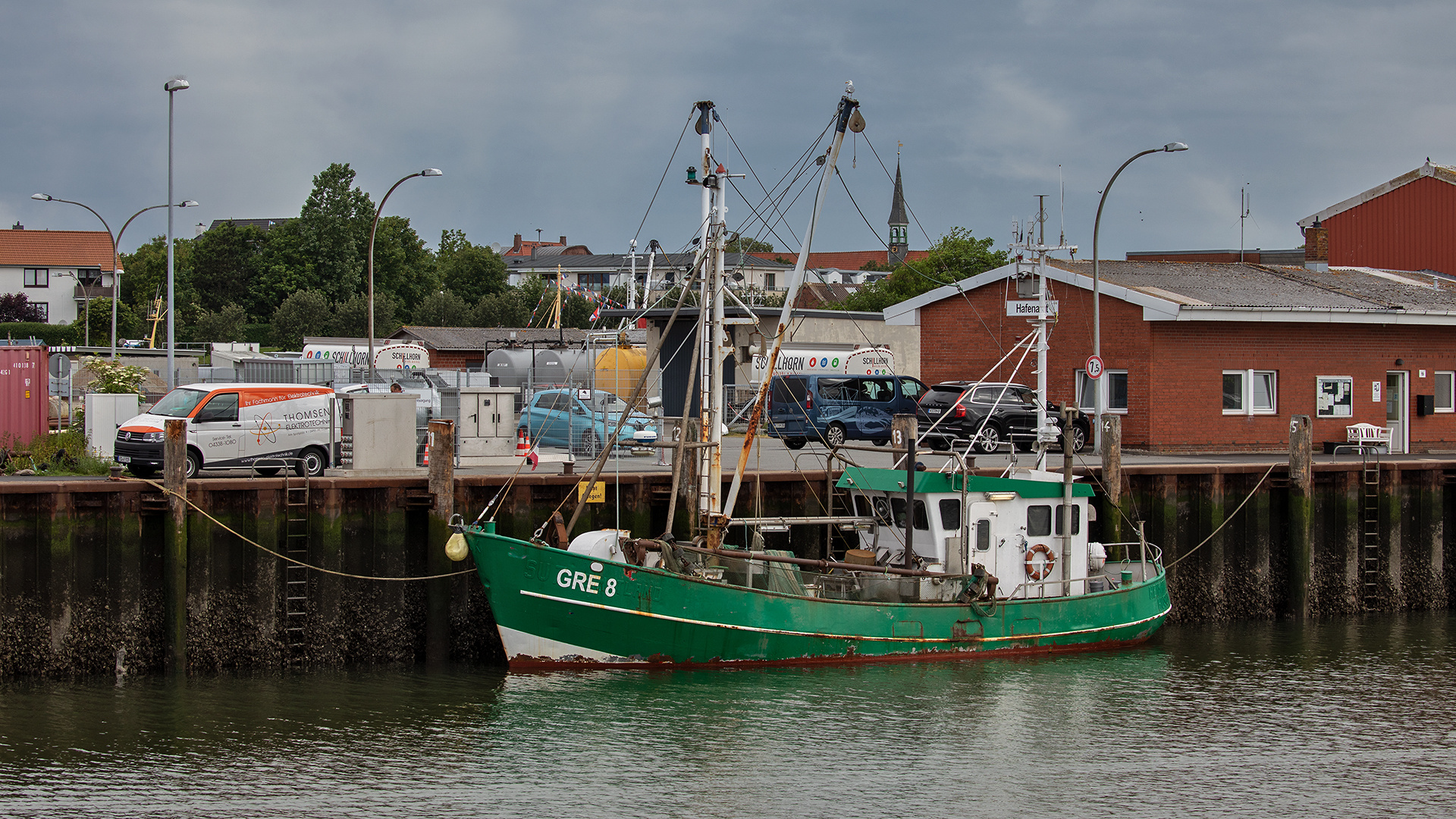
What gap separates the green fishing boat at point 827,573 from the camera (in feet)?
58.3

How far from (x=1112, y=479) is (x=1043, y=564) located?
8.75ft

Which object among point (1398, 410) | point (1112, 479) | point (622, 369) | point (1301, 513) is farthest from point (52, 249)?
point (1301, 513)

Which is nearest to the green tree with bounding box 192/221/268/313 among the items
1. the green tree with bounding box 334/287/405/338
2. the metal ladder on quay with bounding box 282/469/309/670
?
the green tree with bounding box 334/287/405/338

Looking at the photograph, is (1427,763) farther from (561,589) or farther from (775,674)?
(561,589)

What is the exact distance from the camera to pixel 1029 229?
2122 centimetres

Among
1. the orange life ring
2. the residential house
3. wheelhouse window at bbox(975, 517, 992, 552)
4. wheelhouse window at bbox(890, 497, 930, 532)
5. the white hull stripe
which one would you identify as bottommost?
the white hull stripe

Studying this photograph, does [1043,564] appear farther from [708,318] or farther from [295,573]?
[295,573]

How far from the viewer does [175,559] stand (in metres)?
17.1

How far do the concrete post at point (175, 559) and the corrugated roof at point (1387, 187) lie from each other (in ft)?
127

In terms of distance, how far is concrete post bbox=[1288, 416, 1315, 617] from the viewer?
906 inches

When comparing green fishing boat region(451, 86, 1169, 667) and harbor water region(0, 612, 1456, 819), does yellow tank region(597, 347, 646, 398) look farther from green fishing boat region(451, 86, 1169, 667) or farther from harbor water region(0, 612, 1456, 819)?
harbor water region(0, 612, 1456, 819)

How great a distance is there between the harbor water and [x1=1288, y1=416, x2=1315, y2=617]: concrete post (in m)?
3.54

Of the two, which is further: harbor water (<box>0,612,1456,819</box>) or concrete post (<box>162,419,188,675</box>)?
concrete post (<box>162,419,188,675</box>)

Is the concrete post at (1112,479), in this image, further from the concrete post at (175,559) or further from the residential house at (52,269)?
the residential house at (52,269)
